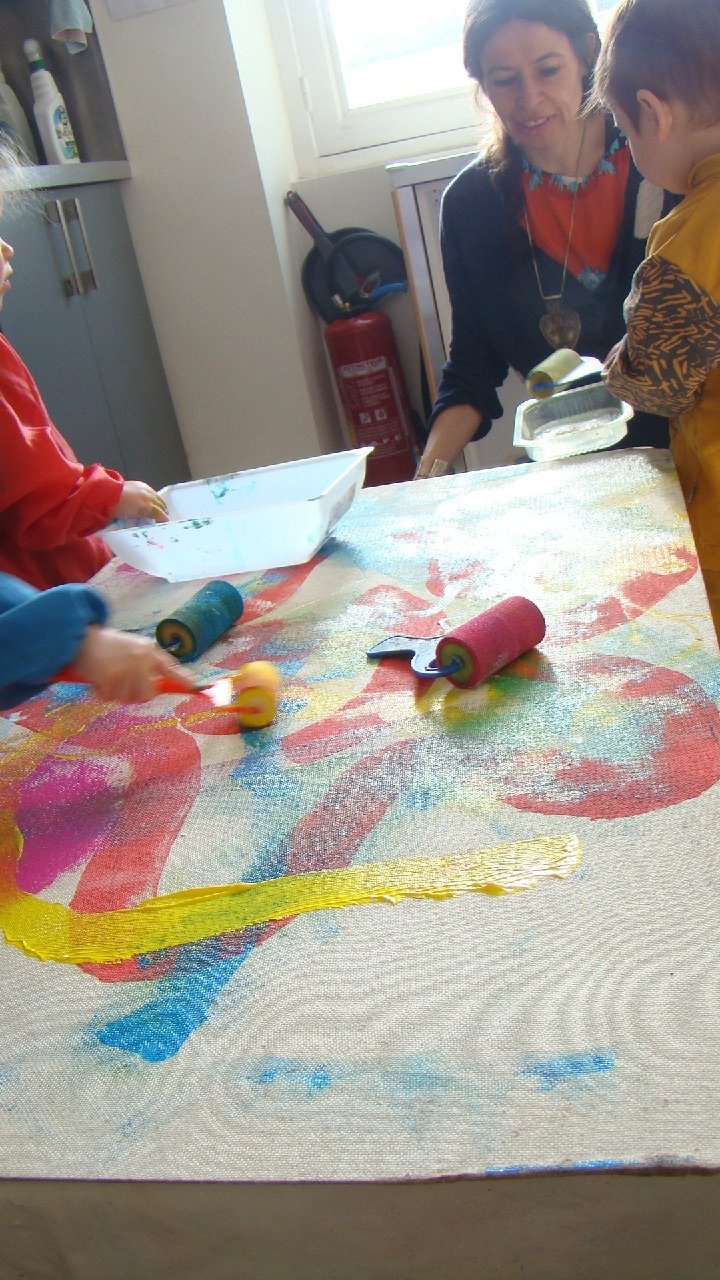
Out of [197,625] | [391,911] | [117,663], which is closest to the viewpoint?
[391,911]

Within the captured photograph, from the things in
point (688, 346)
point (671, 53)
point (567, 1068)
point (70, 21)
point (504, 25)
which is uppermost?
point (70, 21)

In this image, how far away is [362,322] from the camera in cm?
271

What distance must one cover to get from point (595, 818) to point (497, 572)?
40 cm

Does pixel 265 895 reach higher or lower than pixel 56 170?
lower

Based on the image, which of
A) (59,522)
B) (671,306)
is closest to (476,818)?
(671,306)

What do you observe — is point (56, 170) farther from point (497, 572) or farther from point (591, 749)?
point (591, 749)

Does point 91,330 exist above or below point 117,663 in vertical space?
above

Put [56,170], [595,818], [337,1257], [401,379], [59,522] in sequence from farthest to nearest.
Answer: [401,379] < [56,170] < [59,522] < [595,818] < [337,1257]

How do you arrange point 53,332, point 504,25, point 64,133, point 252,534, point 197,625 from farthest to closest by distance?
point 64,133
point 53,332
point 504,25
point 252,534
point 197,625

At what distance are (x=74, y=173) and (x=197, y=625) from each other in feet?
6.09

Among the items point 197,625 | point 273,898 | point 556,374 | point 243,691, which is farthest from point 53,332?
point 273,898

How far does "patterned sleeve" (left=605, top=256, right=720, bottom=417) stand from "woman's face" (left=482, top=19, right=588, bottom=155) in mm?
592

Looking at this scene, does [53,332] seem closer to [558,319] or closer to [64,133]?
[64,133]

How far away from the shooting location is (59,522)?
1.29 meters
